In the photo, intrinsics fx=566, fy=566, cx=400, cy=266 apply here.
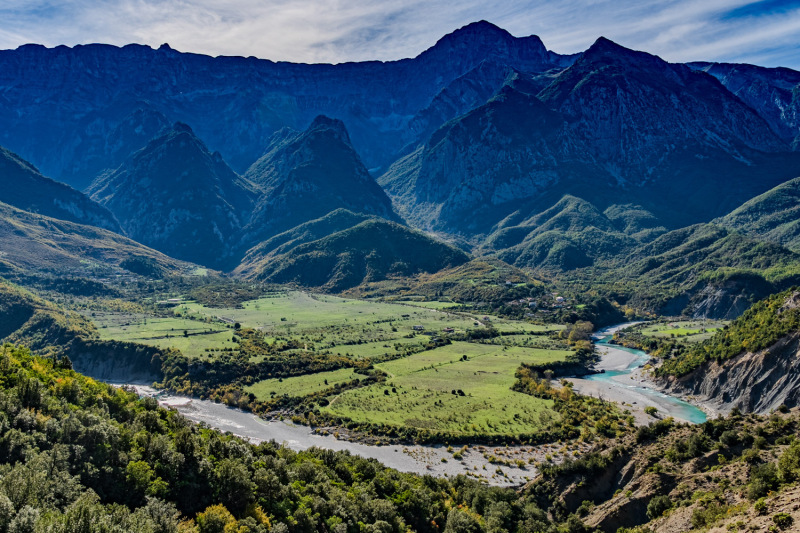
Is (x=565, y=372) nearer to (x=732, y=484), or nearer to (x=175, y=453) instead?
(x=732, y=484)

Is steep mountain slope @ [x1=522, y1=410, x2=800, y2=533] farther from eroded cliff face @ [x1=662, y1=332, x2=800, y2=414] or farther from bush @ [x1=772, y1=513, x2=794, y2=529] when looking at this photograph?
eroded cliff face @ [x1=662, y1=332, x2=800, y2=414]

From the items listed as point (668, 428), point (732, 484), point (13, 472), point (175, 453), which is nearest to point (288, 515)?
point (175, 453)

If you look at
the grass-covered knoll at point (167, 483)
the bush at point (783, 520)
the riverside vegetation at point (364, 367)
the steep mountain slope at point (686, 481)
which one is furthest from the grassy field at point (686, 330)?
the bush at point (783, 520)

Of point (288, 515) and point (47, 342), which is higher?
point (288, 515)

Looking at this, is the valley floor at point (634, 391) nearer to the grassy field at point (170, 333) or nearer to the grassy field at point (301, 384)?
the grassy field at point (301, 384)

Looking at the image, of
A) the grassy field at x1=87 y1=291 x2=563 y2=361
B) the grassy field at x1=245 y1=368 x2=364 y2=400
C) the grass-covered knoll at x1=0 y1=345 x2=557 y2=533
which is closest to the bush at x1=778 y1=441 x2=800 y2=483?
the grass-covered knoll at x1=0 y1=345 x2=557 y2=533
